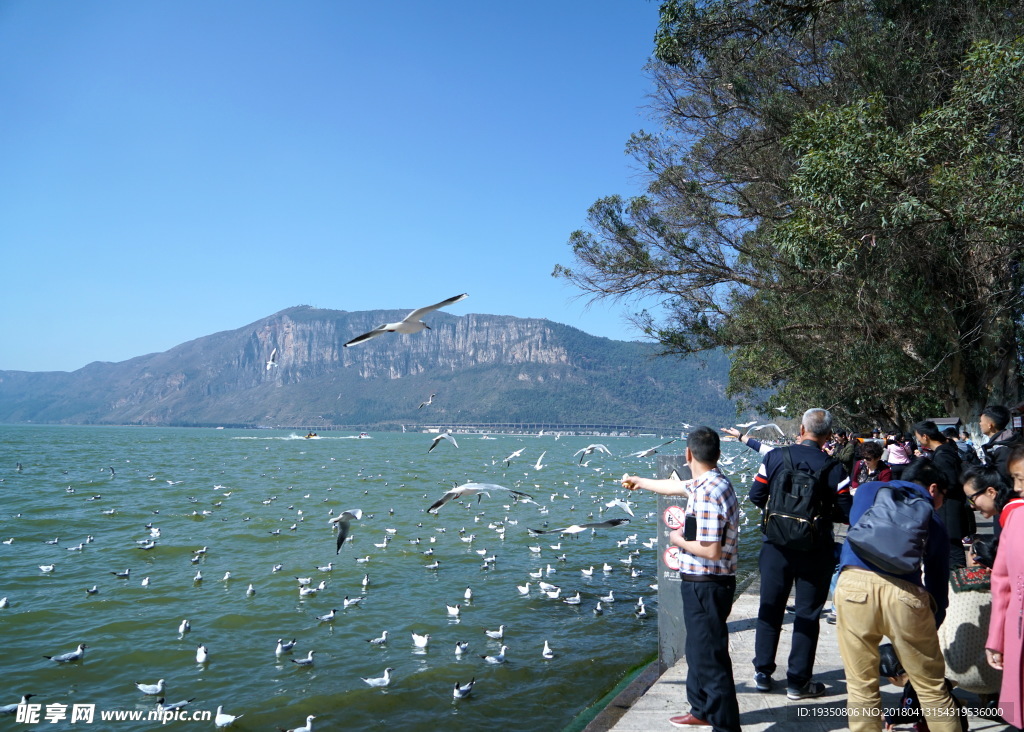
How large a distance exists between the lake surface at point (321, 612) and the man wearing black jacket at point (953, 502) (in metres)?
3.53

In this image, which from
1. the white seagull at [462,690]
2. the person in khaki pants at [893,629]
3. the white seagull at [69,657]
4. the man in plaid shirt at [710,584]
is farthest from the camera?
the white seagull at [69,657]

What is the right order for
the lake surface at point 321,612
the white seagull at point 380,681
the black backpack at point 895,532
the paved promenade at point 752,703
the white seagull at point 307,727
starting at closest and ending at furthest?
the black backpack at point 895,532 → the paved promenade at point 752,703 → the white seagull at point 307,727 → the lake surface at point 321,612 → the white seagull at point 380,681

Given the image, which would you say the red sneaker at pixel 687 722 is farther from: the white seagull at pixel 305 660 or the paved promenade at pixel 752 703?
the white seagull at pixel 305 660

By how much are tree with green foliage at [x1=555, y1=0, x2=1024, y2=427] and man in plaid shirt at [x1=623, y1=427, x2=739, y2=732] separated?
6.23 meters

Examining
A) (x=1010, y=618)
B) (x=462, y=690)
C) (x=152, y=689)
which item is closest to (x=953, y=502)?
(x=1010, y=618)

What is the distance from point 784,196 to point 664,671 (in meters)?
10.1

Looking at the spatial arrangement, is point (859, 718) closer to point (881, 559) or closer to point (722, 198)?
point (881, 559)

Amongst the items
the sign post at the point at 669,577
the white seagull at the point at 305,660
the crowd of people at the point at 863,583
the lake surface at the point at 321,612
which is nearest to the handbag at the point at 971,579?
the crowd of people at the point at 863,583

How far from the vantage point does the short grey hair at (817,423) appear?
4641 millimetres

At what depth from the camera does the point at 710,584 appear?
12.4ft

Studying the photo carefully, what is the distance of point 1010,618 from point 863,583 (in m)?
0.67

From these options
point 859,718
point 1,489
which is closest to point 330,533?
Answer: point 859,718

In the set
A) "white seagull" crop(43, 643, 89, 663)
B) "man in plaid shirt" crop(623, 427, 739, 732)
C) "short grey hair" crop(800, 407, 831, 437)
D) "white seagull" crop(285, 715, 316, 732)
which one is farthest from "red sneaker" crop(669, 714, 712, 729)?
"white seagull" crop(43, 643, 89, 663)

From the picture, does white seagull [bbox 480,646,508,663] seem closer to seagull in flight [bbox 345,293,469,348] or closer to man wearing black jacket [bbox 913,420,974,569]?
seagull in flight [bbox 345,293,469,348]
